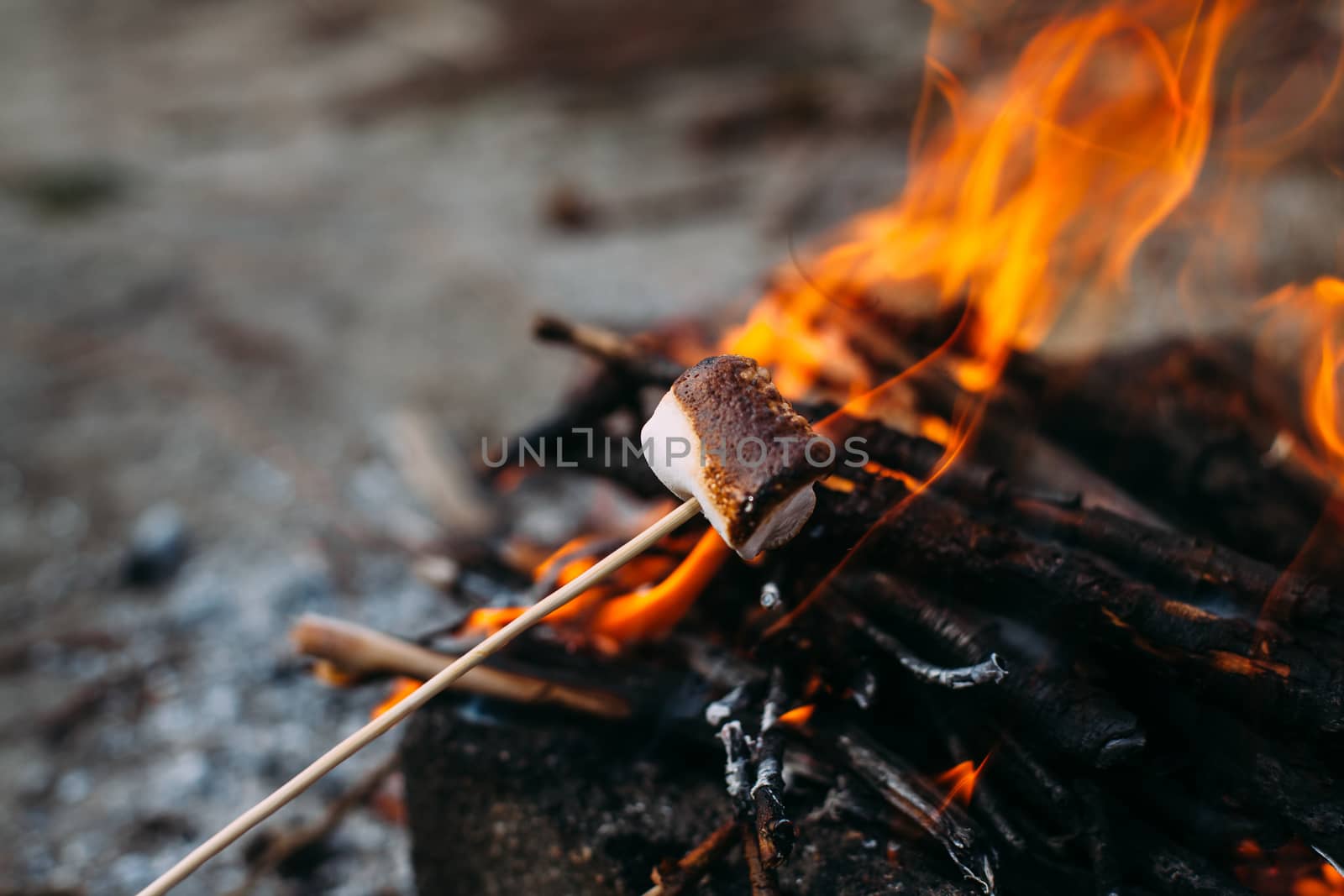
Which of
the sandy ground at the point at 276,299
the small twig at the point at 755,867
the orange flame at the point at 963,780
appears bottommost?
the sandy ground at the point at 276,299

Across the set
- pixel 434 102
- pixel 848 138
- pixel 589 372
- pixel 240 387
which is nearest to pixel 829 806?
pixel 589 372

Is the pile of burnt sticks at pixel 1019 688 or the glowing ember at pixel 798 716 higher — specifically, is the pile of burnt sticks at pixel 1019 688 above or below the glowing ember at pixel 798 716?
above

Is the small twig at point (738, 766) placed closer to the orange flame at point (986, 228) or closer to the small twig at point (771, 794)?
the small twig at point (771, 794)

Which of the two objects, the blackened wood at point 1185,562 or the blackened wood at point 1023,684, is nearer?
the blackened wood at point 1023,684

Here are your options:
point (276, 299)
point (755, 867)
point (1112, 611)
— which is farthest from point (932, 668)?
point (276, 299)

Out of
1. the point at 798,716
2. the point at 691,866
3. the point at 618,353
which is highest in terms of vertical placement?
the point at 618,353

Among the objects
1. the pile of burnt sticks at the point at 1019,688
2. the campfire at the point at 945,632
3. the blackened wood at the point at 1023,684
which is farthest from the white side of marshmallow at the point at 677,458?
the blackened wood at the point at 1023,684

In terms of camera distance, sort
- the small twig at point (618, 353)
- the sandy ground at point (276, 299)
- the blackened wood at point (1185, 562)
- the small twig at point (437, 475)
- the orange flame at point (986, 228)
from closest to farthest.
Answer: the blackened wood at point (1185, 562) < the small twig at point (618, 353) < the orange flame at point (986, 228) < the sandy ground at point (276, 299) < the small twig at point (437, 475)

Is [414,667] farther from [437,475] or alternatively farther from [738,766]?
[437,475]
